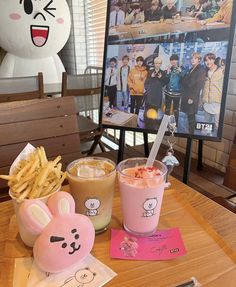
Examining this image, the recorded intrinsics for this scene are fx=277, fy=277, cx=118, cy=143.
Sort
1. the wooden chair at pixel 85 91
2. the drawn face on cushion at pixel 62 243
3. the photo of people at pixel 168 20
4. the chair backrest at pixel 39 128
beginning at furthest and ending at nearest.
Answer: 1. the wooden chair at pixel 85 91
2. the chair backrest at pixel 39 128
3. the photo of people at pixel 168 20
4. the drawn face on cushion at pixel 62 243

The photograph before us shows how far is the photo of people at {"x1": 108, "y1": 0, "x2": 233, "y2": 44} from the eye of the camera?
1.10m

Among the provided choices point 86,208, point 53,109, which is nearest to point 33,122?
point 53,109

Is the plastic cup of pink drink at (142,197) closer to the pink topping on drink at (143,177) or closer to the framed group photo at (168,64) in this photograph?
the pink topping on drink at (143,177)

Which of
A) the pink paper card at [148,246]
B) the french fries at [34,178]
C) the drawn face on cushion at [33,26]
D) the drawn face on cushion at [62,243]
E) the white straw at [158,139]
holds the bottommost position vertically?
the pink paper card at [148,246]

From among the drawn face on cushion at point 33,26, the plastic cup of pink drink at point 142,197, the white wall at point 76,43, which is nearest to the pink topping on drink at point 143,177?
the plastic cup of pink drink at point 142,197

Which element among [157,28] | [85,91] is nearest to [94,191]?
[157,28]

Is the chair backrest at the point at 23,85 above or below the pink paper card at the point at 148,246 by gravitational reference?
above

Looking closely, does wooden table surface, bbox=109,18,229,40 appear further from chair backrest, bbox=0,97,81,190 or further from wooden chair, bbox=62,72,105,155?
wooden chair, bbox=62,72,105,155

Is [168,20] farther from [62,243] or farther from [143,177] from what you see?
[62,243]

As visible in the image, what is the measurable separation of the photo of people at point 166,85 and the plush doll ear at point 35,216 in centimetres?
83

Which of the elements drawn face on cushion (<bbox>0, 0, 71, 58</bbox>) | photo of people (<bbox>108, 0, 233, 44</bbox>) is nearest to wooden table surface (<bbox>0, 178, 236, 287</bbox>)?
photo of people (<bbox>108, 0, 233, 44</bbox>)

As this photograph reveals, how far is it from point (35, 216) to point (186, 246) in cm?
33

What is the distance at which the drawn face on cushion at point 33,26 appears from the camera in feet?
8.85

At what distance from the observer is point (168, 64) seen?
4.02 feet
